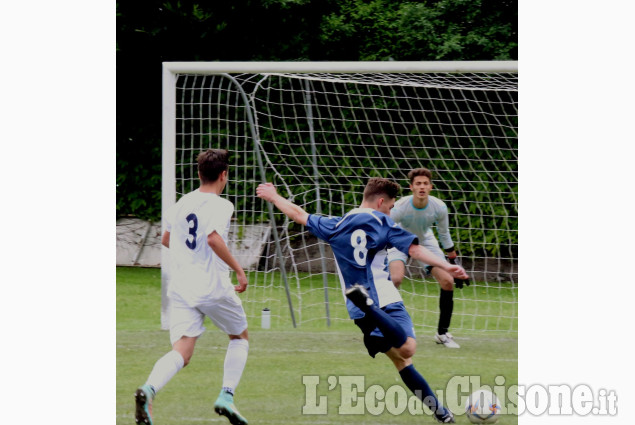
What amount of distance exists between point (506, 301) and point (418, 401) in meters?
4.73

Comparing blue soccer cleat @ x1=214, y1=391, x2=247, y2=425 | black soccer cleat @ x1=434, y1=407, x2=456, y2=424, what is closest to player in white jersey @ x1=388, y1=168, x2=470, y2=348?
black soccer cleat @ x1=434, y1=407, x2=456, y2=424

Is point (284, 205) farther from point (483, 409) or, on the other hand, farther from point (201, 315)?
point (483, 409)

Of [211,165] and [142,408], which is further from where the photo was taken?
[211,165]

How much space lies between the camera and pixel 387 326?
17.2ft

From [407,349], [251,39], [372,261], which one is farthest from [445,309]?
[251,39]

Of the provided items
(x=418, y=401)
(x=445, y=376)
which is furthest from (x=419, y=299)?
(x=418, y=401)

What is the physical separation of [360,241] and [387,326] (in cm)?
62

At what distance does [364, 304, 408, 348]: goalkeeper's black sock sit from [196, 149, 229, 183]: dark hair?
54.9 inches

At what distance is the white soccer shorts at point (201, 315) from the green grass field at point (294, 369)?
545mm

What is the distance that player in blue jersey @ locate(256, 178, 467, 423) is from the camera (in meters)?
5.31

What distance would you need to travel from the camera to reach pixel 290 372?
6.59 metres

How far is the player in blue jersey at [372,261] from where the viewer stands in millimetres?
5309

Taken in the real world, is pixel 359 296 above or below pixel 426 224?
below

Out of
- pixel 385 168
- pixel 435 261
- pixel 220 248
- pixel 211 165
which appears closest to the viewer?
pixel 435 261
